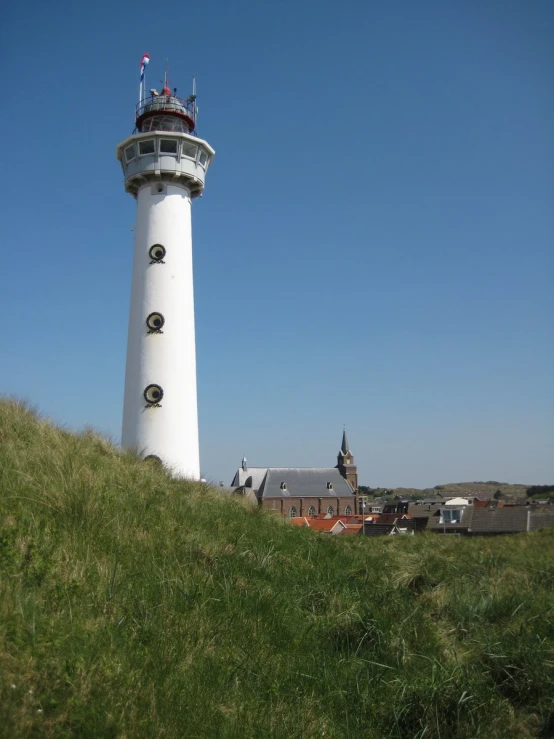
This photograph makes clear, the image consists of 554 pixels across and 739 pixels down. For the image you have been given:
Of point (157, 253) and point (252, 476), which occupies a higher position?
point (157, 253)

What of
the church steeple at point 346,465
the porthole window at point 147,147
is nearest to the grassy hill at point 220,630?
the porthole window at point 147,147

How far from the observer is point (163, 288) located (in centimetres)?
2008

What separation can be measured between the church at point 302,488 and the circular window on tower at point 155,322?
60905 millimetres

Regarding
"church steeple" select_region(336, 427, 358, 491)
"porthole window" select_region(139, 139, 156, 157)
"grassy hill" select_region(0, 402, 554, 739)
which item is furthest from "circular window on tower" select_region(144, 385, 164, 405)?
"church steeple" select_region(336, 427, 358, 491)

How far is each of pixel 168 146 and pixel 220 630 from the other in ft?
62.7

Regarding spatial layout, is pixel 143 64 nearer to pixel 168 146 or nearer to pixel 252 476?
pixel 168 146

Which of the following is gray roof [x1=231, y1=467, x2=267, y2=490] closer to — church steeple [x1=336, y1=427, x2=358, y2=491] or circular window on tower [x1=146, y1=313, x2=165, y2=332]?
church steeple [x1=336, y1=427, x2=358, y2=491]

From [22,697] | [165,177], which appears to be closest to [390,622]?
[22,697]

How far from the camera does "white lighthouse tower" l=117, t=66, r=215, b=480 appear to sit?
19.3m

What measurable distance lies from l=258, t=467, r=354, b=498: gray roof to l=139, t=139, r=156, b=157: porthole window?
6187 centimetres

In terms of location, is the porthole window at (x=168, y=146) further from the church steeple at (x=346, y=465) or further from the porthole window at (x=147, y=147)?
the church steeple at (x=346, y=465)

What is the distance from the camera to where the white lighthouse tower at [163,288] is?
19328mm

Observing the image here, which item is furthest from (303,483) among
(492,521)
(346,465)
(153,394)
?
(153,394)

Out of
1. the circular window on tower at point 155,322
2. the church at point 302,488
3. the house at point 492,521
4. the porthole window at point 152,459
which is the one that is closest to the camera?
the porthole window at point 152,459
